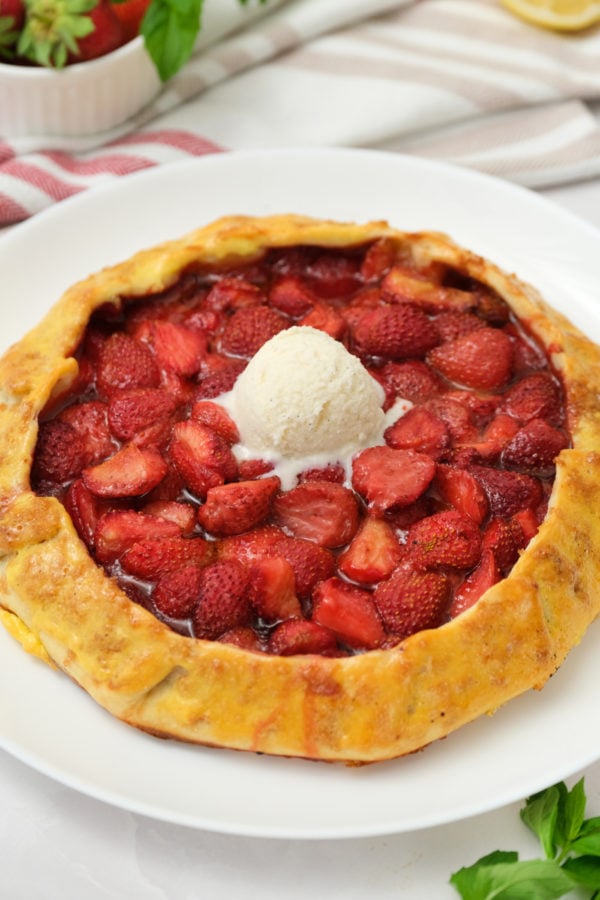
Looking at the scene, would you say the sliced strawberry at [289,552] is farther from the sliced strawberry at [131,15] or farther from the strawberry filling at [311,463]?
the sliced strawberry at [131,15]

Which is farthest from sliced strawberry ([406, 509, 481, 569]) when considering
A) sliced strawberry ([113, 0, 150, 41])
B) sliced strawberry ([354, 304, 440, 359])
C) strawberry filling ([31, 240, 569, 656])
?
sliced strawberry ([113, 0, 150, 41])

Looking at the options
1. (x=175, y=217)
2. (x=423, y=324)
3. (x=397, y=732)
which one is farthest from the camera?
(x=175, y=217)

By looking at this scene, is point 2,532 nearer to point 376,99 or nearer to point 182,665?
point 182,665

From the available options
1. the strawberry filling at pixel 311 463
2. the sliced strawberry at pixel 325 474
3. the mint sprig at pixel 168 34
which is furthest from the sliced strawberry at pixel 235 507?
the mint sprig at pixel 168 34

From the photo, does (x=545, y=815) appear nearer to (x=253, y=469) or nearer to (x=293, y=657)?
(x=293, y=657)

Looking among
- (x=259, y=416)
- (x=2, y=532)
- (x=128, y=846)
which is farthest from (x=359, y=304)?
(x=128, y=846)

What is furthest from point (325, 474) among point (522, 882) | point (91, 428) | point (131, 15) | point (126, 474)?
point (131, 15)
